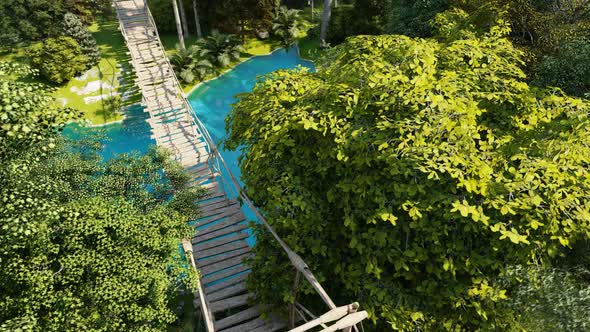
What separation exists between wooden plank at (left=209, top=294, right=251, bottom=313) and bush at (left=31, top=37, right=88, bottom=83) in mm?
16522

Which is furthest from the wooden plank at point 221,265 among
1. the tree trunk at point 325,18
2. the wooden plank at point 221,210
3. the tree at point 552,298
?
the tree trunk at point 325,18

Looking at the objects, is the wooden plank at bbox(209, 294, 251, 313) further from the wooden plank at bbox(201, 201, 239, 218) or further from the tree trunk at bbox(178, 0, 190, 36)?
the tree trunk at bbox(178, 0, 190, 36)

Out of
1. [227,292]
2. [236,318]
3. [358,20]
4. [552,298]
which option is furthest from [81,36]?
[552,298]

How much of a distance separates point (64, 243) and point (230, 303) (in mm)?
3707

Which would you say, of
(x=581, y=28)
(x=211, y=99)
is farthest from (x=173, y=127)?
(x=581, y=28)

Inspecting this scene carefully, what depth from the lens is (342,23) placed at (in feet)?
71.1

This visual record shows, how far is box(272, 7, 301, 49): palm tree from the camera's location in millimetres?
23047

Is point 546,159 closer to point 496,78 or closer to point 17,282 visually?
point 496,78

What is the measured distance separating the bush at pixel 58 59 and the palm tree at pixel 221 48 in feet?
22.4

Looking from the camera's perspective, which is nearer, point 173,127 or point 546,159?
point 546,159

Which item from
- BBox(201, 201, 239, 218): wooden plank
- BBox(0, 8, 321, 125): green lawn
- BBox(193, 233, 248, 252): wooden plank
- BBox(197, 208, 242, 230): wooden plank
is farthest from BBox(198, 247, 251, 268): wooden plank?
BBox(0, 8, 321, 125): green lawn

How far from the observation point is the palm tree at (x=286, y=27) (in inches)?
907

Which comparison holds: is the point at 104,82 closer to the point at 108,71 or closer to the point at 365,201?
the point at 108,71

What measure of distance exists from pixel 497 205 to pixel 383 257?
186 centimetres
